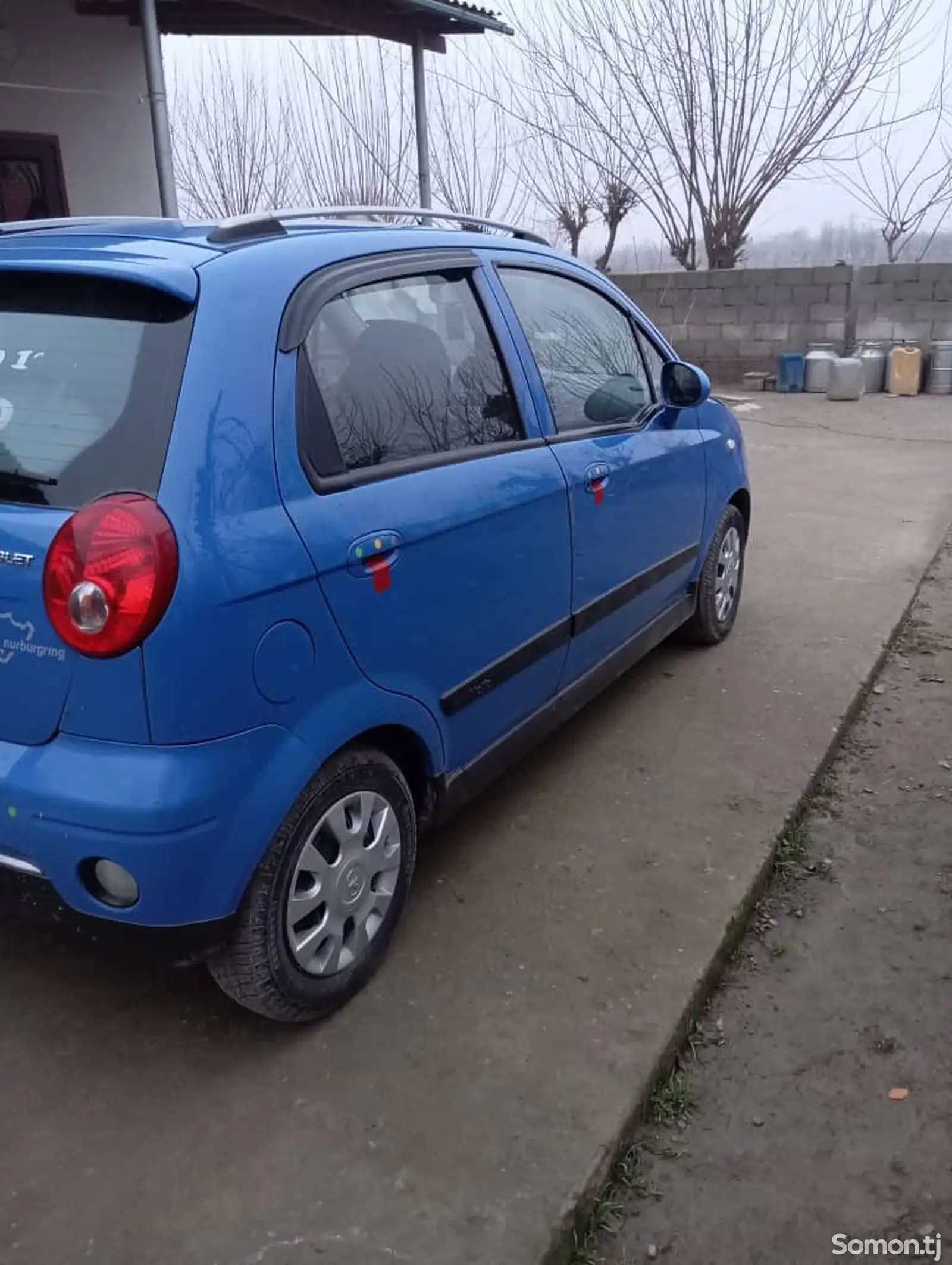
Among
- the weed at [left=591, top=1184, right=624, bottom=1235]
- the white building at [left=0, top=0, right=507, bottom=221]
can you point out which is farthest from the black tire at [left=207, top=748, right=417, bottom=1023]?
the white building at [left=0, top=0, right=507, bottom=221]

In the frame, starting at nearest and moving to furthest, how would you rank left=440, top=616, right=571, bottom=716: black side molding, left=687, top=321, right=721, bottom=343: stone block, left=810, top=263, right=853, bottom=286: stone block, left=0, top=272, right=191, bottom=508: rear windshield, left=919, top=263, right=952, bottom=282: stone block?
left=0, top=272, right=191, bottom=508: rear windshield < left=440, top=616, right=571, bottom=716: black side molding < left=919, top=263, right=952, bottom=282: stone block < left=810, top=263, right=853, bottom=286: stone block < left=687, top=321, right=721, bottom=343: stone block

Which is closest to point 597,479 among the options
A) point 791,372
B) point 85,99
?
point 85,99

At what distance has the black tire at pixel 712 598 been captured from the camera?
14.6 feet

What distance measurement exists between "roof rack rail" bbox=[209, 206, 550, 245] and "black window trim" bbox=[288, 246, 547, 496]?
0.58ft

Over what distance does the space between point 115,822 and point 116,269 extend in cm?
109

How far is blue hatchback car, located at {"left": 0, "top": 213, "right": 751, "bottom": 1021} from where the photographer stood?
75.8 inches

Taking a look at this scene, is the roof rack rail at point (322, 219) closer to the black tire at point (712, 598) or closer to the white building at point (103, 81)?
the black tire at point (712, 598)

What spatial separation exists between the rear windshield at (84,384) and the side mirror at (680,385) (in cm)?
229

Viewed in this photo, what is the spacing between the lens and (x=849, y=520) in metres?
7.02

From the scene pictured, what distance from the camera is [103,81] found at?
8.06 metres

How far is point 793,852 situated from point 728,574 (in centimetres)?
184

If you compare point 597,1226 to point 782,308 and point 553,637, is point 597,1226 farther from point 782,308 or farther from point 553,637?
point 782,308

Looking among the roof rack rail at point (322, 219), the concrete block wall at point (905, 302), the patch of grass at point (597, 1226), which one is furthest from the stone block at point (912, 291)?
the patch of grass at point (597, 1226)

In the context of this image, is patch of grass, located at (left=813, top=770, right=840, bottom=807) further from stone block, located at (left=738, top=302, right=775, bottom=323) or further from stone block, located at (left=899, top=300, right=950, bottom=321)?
stone block, located at (left=738, top=302, right=775, bottom=323)
